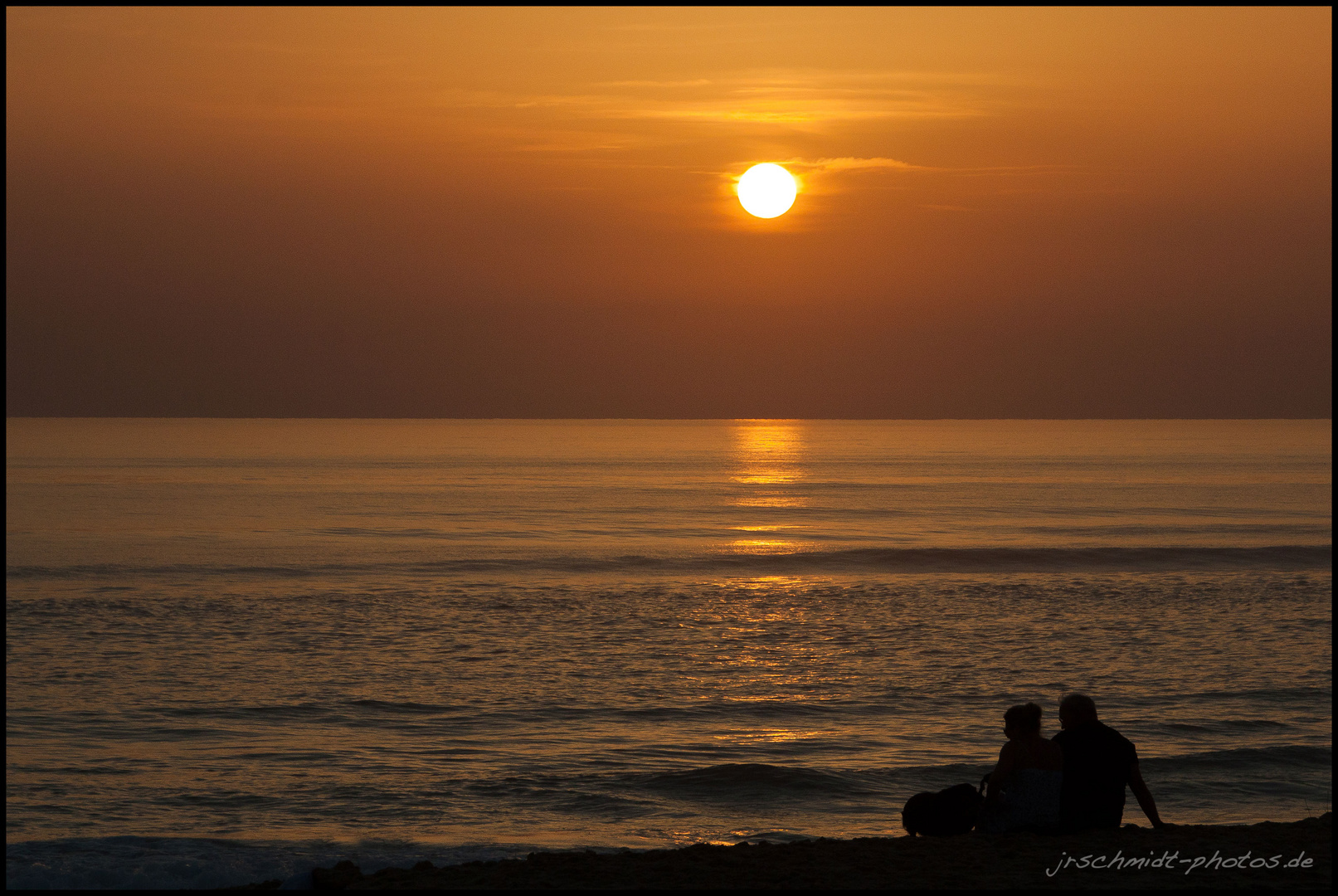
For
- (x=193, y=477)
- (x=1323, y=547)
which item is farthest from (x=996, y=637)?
(x=193, y=477)

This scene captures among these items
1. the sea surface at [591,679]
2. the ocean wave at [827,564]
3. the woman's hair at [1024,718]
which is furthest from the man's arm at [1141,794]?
the ocean wave at [827,564]

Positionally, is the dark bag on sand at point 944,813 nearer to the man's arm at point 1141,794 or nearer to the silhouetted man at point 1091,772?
the silhouetted man at point 1091,772

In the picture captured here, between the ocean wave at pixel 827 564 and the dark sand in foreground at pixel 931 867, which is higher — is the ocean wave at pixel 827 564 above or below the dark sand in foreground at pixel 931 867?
above

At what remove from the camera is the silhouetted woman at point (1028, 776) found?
8.98 meters

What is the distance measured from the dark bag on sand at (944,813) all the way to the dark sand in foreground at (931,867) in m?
0.15

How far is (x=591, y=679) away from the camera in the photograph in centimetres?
2106

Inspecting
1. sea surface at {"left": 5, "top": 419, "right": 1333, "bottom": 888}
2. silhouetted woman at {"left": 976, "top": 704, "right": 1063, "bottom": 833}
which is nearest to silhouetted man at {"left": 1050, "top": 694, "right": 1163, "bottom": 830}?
silhouetted woman at {"left": 976, "top": 704, "right": 1063, "bottom": 833}

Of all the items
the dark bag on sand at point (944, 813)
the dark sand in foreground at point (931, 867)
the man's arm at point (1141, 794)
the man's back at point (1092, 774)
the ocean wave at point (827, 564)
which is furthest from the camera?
the ocean wave at point (827, 564)

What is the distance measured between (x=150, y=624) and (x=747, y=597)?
15234 millimetres

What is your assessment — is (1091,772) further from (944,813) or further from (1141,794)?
(944,813)

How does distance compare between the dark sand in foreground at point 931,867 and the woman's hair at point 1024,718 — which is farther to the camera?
the woman's hair at point 1024,718

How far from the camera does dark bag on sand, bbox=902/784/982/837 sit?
944 centimetres

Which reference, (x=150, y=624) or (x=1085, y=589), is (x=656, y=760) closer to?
(x=150, y=624)

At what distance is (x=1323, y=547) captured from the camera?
48.1 m
